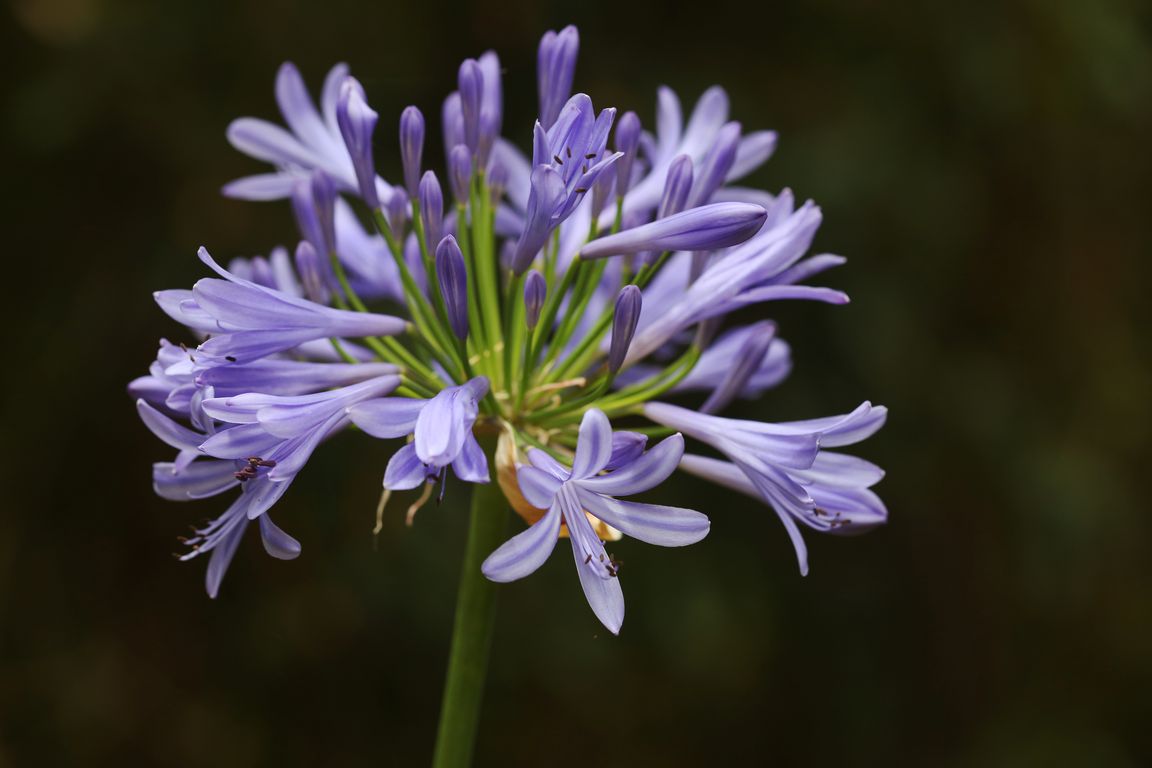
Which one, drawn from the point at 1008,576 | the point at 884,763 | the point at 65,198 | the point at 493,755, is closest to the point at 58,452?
the point at 65,198

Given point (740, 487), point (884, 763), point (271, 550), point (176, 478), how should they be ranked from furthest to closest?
1. point (884, 763)
2. point (740, 487)
3. point (176, 478)
4. point (271, 550)

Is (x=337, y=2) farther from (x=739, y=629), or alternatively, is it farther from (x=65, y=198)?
(x=739, y=629)

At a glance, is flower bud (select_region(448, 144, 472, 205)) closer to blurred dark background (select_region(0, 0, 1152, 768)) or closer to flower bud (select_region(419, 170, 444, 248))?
flower bud (select_region(419, 170, 444, 248))

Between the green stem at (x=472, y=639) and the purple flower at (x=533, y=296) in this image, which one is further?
the green stem at (x=472, y=639)

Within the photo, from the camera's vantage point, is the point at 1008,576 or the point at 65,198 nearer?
the point at 65,198

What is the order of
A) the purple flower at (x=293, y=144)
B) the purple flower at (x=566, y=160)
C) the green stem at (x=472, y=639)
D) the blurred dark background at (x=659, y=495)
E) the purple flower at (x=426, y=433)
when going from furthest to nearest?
the blurred dark background at (x=659, y=495) < the purple flower at (x=293, y=144) < the green stem at (x=472, y=639) < the purple flower at (x=566, y=160) < the purple flower at (x=426, y=433)

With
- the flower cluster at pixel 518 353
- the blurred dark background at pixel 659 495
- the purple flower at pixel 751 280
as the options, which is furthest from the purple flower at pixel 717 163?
the blurred dark background at pixel 659 495

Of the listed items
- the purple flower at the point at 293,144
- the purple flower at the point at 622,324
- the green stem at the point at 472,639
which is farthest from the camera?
the purple flower at the point at 293,144

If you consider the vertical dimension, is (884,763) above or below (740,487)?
below

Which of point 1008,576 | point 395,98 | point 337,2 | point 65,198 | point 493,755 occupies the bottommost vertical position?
point 493,755

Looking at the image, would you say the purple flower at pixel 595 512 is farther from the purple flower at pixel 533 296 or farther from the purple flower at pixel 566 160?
the purple flower at pixel 566 160
